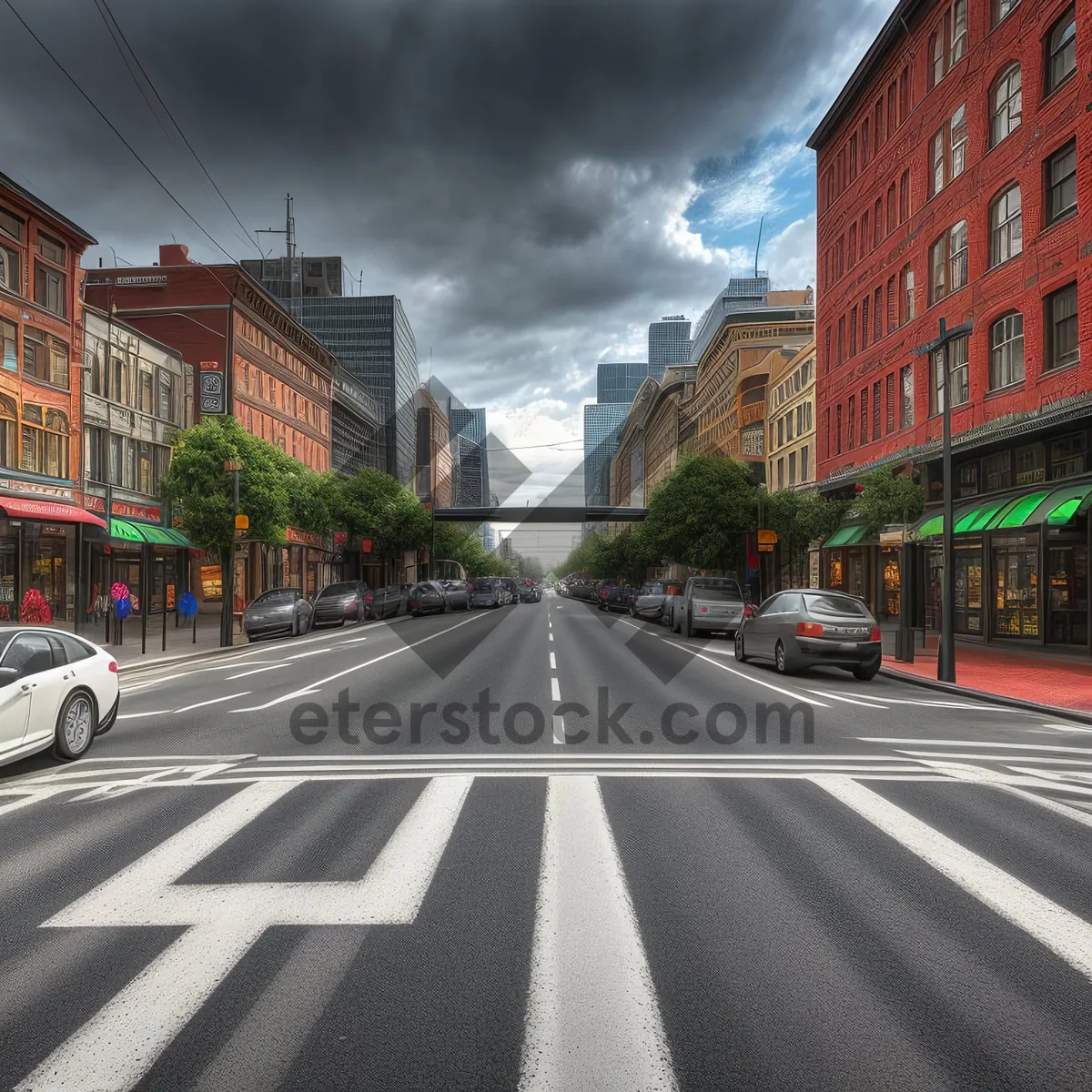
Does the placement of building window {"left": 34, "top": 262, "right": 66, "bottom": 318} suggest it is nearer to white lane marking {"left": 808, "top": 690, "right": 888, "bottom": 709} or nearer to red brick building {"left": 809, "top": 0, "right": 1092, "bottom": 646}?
white lane marking {"left": 808, "top": 690, "right": 888, "bottom": 709}

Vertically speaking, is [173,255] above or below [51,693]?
above

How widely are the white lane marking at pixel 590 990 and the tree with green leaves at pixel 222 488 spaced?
1012 inches

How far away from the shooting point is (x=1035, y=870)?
4969 millimetres

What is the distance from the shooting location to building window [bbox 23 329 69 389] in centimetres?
2711

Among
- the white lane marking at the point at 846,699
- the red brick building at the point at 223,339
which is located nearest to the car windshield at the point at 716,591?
the white lane marking at the point at 846,699

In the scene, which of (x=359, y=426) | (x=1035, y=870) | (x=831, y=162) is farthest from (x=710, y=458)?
(x=359, y=426)

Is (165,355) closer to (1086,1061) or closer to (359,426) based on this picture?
(1086,1061)

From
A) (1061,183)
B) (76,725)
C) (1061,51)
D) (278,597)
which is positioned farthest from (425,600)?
(76,725)

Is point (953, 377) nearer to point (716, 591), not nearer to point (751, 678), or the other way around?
point (716, 591)

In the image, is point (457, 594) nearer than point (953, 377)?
No

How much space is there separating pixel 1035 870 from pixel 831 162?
39806mm

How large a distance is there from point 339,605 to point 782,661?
21.1 metres

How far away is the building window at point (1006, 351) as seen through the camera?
22.5 meters

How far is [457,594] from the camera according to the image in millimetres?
47812
